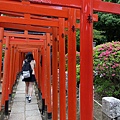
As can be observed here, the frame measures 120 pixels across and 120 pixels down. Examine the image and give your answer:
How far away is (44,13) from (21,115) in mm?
3014

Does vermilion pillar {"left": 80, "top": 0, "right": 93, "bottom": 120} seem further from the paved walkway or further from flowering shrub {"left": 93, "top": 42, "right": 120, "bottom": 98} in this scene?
the paved walkway

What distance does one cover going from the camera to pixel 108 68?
4328 mm

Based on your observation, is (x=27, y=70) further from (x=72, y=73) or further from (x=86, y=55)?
(x=86, y=55)

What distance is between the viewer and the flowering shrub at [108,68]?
4303 mm

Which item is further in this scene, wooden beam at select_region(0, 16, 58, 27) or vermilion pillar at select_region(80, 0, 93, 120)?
wooden beam at select_region(0, 16, 58, 27)

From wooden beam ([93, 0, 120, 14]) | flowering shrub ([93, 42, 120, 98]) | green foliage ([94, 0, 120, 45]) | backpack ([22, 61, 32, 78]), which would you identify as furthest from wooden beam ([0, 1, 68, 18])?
green foliage ([94, 0, 120, 45])

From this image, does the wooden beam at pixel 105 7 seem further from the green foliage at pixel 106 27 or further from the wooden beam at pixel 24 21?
the green foliage at pixel 106 27

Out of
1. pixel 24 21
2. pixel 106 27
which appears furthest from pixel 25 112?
pixel 106 27

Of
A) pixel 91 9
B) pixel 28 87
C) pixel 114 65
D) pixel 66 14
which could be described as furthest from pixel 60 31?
pixel 28 87

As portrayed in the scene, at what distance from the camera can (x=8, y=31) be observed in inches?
206

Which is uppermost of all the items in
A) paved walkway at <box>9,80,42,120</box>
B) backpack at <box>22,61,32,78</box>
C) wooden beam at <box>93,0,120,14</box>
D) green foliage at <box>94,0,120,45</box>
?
green foliage at <box>94,0,120,45</box>

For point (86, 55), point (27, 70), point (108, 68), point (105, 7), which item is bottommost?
point (27, 70)

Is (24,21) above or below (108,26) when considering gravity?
below

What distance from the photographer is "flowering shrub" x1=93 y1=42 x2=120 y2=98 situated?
4303mm
